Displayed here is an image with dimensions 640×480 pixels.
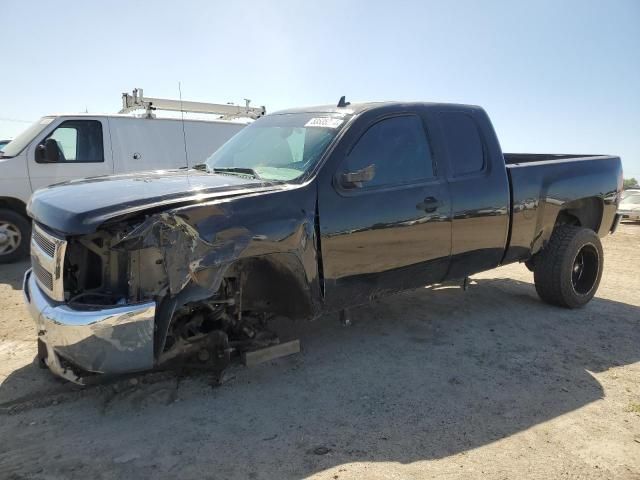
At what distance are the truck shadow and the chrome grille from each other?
2.65ft

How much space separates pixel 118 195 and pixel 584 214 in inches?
195

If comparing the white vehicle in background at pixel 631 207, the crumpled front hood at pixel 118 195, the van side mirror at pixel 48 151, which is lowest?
the white vehicle in background at pixel 631 207

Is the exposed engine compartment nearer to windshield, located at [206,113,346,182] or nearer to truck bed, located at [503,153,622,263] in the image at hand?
windshield, located at [206,113,346,182]

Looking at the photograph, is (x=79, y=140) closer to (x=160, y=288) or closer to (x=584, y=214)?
(x=160, y=288)

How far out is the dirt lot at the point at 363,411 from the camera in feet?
8.98

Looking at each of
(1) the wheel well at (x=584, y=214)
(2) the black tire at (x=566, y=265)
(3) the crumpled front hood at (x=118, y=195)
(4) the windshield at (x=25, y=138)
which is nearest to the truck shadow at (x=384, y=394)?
(2) the black tire at (x=566, y=265)

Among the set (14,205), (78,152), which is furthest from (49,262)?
(78,152)

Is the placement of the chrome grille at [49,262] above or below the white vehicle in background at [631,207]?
above

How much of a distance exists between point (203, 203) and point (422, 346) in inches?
91.9

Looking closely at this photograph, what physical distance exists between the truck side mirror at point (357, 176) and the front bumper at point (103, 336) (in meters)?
1.53

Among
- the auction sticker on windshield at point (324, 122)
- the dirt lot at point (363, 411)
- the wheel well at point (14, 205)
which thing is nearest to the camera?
the dirt lot at point (363, 411)

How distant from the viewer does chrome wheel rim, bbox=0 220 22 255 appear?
23.9 ft

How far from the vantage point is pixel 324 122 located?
159 inches

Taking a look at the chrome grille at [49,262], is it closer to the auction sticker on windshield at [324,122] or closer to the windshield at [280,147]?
the windshield at [280,147]
